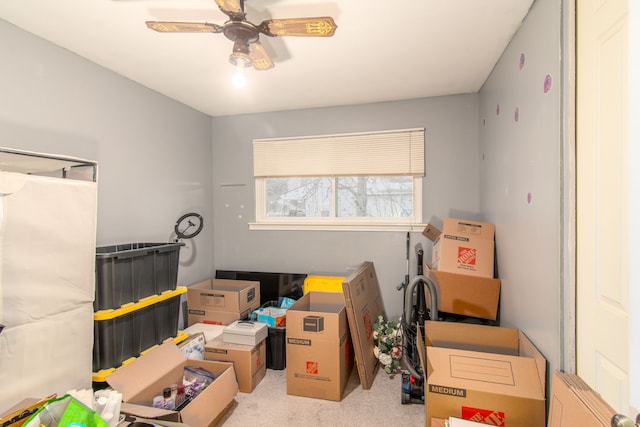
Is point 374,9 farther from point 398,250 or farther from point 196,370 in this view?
point 196,370

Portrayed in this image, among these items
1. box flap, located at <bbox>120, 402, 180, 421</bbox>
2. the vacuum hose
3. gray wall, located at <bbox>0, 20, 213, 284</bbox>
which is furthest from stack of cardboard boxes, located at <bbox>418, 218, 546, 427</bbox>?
gray wall, located at <bbox>0, 20, 213, 284</bbox>

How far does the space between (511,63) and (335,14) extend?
122cm

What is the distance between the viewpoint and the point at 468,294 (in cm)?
233

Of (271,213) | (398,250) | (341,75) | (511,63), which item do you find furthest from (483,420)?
(271,213)

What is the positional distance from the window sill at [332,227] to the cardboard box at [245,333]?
1.20m

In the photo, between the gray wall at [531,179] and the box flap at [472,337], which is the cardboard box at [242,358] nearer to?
the box flap at [472,337]

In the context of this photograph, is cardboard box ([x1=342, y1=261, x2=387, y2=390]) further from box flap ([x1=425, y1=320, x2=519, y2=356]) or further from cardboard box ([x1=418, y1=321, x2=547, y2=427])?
cardboard box ([x1=418, y1=321, x2=547, y2=427])

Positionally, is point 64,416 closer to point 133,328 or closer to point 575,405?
point 133,328

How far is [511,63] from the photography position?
6.98ft

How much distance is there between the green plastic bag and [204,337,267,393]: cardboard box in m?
1.32

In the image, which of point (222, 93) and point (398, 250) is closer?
point (222, 93)

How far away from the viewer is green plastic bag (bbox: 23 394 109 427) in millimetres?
1145

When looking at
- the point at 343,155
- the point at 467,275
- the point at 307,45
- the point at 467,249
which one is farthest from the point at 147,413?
the point at 343,155

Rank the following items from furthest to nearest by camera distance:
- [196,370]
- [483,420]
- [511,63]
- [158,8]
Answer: [196,370], [511,63], [158,8], [483,420]
